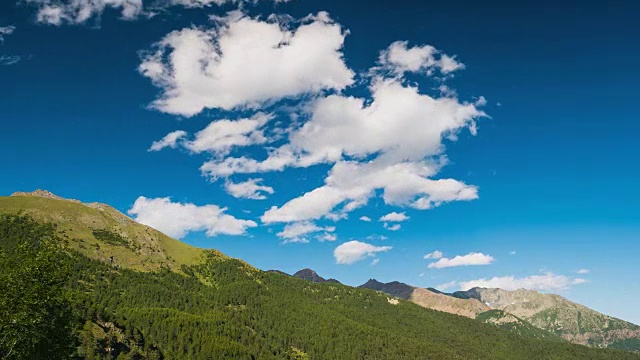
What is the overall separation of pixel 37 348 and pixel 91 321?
5071 inches

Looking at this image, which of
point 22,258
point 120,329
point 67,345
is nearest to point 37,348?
point 67,345

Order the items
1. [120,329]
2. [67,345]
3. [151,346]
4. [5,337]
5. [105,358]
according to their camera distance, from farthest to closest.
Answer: [151,346] → [120,329] → [105,358] → [67,345] → [5,337]

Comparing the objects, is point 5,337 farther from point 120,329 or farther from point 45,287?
point 120,329

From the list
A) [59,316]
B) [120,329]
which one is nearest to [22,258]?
[59,316]

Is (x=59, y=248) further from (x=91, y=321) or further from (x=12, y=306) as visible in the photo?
(x=91, y=321)

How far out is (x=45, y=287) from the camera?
3528 cm

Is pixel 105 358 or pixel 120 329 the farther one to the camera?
pixel 120 329

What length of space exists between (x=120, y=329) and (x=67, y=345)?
142 m

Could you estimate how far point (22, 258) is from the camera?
36781 millimetres

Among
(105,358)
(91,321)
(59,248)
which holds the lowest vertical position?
(105,358)

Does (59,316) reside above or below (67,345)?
above

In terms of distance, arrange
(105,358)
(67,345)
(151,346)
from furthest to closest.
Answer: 1. (151,346)
2. (105,358)
3. (67,345)

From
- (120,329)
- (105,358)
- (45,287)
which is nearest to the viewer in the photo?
(45,287)

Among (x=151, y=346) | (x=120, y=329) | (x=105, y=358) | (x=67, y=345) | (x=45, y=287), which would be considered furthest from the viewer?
(x=151, y=346)
